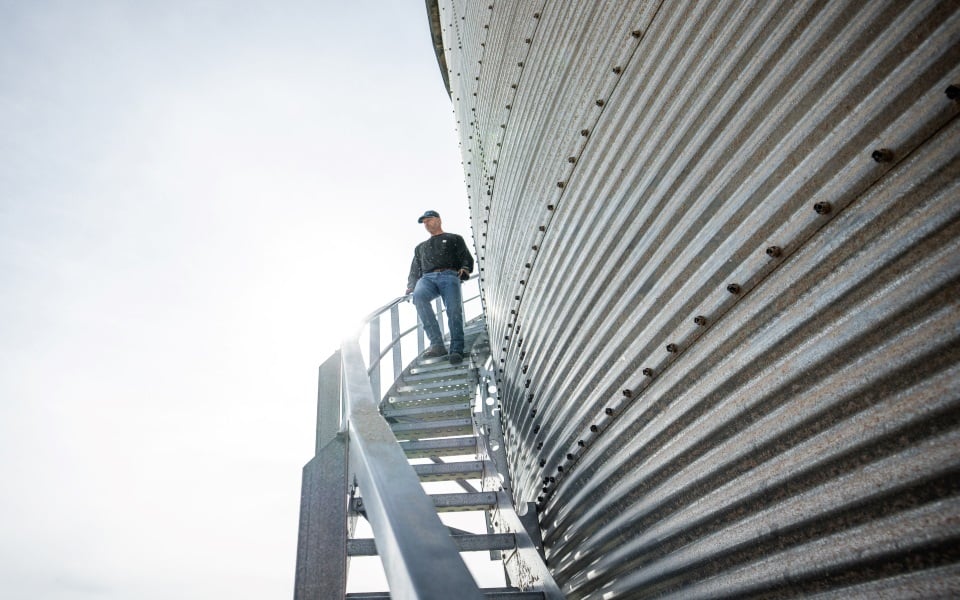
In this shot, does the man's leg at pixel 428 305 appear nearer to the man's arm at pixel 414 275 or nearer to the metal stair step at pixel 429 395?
the man's arm at pixel 414 275

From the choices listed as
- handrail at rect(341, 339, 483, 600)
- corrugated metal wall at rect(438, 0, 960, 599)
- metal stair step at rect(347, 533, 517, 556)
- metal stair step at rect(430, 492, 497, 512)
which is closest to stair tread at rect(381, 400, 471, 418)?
metal stair step at rect(430, 492, 497, 512)

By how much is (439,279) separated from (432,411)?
1.72 meters

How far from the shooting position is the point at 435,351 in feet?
23.2

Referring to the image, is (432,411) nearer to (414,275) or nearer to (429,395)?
(429,395)

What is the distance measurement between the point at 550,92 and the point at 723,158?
6.11 ft

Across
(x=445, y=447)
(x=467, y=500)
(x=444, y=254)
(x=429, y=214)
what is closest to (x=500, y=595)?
(x=467, y=500)

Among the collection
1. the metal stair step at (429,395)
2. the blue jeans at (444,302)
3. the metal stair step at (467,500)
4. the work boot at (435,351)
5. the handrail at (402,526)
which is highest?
the blue jeans at (444,302)

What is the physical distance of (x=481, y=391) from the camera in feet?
18.5

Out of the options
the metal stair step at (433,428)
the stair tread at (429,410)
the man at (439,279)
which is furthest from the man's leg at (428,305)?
the metal stair step at (433,428)

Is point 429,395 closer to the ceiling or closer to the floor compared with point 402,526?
closer to the ceiling

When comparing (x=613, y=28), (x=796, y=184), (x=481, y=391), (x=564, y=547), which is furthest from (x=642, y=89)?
(x=481, y=391)

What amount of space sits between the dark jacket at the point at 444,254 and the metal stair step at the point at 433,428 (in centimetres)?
208

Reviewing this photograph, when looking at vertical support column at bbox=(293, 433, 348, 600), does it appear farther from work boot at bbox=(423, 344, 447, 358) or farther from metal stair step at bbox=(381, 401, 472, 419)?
work boot at bbox=(423, 344, 447, 358)

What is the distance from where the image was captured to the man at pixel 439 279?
22.3ft
